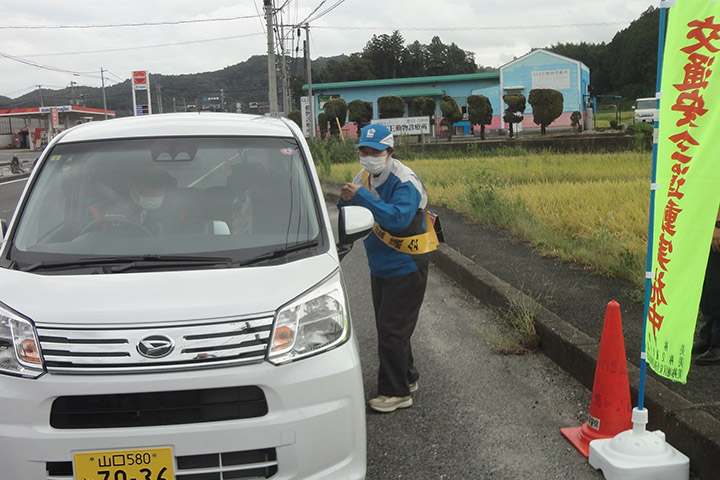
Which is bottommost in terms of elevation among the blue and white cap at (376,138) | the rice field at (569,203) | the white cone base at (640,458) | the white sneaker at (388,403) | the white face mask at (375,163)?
the white sneaker at (388,403)

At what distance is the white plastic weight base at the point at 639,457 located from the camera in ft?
10.9

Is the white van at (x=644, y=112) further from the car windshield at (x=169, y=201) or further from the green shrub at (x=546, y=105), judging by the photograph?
the car windshield at (x=169, y=201)

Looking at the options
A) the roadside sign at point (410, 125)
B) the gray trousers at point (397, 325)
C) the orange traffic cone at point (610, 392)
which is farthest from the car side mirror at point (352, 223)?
the roadside sign at point (410, 125)

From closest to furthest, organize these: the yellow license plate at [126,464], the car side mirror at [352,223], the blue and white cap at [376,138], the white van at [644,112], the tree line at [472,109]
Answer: the yellow license plate at [126,464], the car side mirror at [352,223], the blue and white cap at [376,138], the tree line at [472,109], the white van at [644,112]

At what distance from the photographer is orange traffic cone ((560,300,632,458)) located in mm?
3740

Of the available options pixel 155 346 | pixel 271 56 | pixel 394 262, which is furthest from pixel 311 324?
pixel 271 56

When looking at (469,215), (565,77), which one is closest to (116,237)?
(469,215)

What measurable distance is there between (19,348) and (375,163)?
2262 mm

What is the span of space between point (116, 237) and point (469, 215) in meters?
8.54

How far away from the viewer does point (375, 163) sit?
430 centimetres

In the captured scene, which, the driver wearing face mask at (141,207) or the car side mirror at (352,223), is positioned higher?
the driver wearing face mask at (141,207)

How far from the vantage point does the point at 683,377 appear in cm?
337

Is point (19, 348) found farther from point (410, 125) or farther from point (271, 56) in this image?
point (410, 125)

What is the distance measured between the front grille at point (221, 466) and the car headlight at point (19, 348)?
14.1 inches
